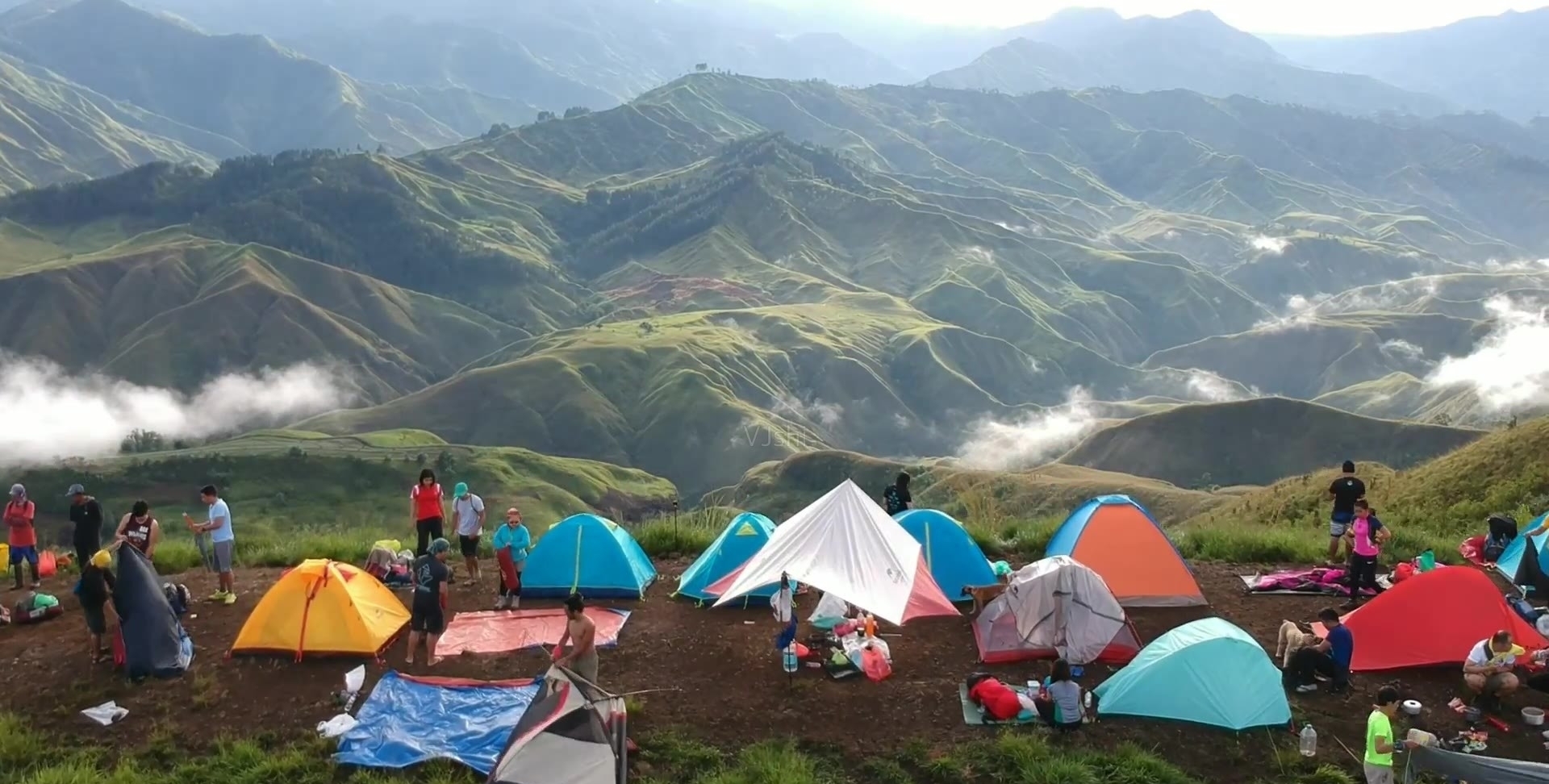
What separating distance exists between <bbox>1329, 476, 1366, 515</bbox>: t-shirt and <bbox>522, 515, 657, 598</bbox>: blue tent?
12772mm

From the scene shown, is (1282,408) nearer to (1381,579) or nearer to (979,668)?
(1381,579)

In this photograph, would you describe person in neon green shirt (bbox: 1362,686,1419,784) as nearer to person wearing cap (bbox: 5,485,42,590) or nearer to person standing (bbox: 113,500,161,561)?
person standing (bbox: 113,500,161,561)

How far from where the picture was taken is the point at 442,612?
14.9m

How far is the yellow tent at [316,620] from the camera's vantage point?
15258 mm

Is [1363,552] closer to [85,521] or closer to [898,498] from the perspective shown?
[898,498]

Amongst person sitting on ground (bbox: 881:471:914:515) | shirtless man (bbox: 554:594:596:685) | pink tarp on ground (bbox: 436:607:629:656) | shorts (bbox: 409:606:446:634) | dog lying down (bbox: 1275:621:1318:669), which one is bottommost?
pink tarp on ground (bbox: 436:607:629:656)

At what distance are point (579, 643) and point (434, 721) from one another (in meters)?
2.61

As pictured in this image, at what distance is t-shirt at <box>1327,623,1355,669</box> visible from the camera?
46.2 feet

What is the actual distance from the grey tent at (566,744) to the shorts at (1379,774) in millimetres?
8674

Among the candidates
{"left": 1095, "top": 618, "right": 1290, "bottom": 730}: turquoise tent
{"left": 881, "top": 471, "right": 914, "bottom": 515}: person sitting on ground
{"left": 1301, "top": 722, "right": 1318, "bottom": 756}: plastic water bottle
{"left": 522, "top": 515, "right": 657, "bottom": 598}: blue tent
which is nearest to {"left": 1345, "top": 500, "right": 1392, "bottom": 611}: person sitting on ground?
{"left": 1095, "top": 618, "right": 1290, "bottom": 730}: turquoise tent

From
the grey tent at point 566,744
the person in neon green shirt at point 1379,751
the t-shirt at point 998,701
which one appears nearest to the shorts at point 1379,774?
the person in neon green shirt at point 1379,751

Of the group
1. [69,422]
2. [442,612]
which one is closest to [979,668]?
[442,612]

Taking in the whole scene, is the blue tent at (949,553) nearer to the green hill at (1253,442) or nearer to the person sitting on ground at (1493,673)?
the person sitting on ground at (1493,673)

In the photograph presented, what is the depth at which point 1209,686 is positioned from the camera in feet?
43.7
